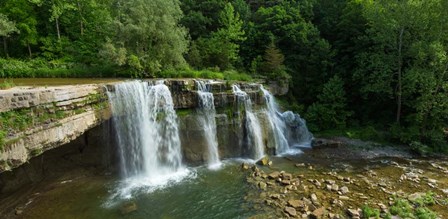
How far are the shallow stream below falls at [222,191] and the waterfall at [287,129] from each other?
223 centimetres

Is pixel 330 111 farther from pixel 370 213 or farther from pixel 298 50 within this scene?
pixel 370 213

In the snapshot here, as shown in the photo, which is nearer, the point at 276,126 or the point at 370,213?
the point at 370,213

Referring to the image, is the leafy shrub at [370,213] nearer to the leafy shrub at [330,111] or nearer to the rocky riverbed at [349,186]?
the rocky riverbed at [349,186]

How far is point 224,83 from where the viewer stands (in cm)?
1415

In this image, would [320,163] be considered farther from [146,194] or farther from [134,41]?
[134,41]

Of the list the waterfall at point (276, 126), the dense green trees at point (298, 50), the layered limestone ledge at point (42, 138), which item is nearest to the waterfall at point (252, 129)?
the waterfall at point (276, 126)

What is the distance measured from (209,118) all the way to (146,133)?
3.33m

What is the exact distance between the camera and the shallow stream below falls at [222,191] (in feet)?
28.2

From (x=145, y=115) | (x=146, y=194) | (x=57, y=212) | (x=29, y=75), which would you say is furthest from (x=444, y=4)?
(x=29, y=75)

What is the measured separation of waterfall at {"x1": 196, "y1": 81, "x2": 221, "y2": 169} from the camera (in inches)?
519

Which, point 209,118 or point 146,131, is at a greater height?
point 209,118

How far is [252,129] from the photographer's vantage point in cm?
1423

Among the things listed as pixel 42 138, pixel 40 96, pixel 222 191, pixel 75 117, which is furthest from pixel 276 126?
pixel 40 96

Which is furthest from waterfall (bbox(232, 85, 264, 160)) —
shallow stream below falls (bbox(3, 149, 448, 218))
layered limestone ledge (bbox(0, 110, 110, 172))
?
layered limestone ledge (bbox(0, 110, 110, 172))
